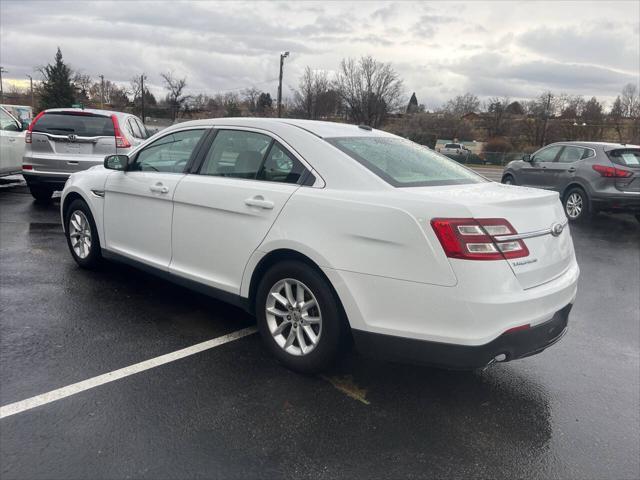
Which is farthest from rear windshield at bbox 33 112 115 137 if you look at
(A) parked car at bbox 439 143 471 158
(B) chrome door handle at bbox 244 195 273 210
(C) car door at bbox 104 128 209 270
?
(A) parked car at bbox 439 143 471 158

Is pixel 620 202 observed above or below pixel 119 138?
below

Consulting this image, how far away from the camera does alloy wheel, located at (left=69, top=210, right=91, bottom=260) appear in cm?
560

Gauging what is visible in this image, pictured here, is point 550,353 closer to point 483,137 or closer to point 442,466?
point 442,466

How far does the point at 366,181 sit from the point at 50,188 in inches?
322

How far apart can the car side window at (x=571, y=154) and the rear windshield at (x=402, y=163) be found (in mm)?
8461

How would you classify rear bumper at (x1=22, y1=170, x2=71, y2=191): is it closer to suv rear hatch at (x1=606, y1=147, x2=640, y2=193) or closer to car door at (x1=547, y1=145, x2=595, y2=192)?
car door at (x1=547, y1=145, x2=595, y2=192)

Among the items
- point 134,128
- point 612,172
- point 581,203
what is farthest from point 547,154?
point 134,128

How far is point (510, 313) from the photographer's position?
9.62ft

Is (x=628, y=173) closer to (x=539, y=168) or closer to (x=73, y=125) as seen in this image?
(x=539, y=168)

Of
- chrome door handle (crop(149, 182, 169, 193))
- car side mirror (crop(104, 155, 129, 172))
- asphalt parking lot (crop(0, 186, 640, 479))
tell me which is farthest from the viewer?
car side mirror (crop(104, 155, 129, 172))

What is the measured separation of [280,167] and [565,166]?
9.73 metres

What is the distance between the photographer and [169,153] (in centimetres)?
475

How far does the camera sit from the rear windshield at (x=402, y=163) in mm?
3525

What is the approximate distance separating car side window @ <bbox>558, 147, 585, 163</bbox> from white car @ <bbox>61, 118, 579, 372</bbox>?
851cm
